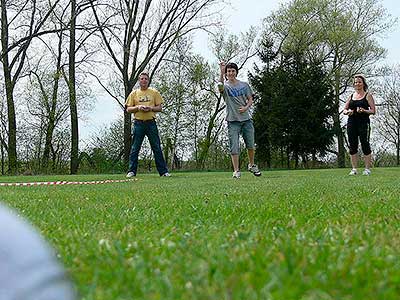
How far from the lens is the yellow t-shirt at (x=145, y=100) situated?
11.0 meters

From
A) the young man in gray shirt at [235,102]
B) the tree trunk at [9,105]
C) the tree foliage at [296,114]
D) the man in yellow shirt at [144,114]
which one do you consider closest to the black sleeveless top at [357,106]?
the young man in gray shirt at [235,102]

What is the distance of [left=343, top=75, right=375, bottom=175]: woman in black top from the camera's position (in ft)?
33.6

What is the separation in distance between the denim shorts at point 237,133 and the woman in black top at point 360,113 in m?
1.86

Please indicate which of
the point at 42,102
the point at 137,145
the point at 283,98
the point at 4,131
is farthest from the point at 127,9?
the point at 137,145

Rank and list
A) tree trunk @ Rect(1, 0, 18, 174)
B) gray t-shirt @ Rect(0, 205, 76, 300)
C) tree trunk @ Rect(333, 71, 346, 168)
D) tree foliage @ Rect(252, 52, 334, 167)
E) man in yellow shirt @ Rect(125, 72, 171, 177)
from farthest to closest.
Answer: tree foliage @ Rect(252, 52, 334, 167)
tree trunk @ Rect(333, 71, 346, 168)
tree trunk @ Rect(1, 0, 18, 174)
man in yellow shirt @ Rect(125, 72, 171, 177)
gray t-shirt @ Rect(0, 205, 76, 300)

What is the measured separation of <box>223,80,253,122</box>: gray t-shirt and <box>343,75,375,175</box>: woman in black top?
6.46 ft

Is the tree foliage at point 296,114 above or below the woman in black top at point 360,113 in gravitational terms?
above

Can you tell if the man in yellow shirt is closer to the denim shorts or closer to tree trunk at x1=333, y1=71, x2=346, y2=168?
the denim shorts

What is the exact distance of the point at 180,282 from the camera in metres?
1.37

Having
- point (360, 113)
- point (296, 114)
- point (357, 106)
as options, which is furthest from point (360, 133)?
point (296, 114)

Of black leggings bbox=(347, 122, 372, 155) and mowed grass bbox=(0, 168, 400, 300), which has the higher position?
black leggings bbox=(347, 122, 372, 155)

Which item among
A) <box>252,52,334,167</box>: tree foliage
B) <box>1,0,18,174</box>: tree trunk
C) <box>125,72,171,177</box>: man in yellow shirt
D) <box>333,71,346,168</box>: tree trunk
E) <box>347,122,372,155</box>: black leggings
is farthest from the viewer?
<box>252,52,334,167</box>: tree foliage

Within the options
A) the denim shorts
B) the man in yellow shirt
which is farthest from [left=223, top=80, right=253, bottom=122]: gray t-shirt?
the man in yellow shirt

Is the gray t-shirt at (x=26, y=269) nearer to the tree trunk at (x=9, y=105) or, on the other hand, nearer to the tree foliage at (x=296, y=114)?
the tree trunk at (x=9, y=105)
